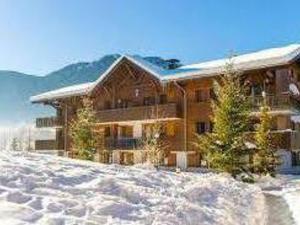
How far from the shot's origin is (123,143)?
4544 centimetres

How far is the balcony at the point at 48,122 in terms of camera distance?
54375 mm

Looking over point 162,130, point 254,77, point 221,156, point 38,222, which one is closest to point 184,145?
point 162,130

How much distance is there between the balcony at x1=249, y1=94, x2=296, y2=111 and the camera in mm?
34844

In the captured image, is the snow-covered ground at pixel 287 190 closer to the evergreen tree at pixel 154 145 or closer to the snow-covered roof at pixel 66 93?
the evergreen tree at pixel 154 145

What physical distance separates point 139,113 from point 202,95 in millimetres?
5627

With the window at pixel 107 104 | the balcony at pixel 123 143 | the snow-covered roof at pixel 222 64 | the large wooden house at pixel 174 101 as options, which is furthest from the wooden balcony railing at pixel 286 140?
the window at pixel 107 104

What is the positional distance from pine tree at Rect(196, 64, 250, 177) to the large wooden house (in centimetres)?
707

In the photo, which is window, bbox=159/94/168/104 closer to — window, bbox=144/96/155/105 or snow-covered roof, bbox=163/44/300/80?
window, bbox=144/96/155/105

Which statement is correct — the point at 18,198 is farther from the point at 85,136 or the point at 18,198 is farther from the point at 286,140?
the point at 85,136

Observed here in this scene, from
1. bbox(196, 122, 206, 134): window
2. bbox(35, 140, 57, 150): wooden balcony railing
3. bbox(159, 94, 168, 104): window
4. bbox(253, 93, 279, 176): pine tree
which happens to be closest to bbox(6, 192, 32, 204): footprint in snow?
bbox(253, 93, 279, 176): pine tree

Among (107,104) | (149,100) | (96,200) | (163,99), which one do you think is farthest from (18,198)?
(107,104)

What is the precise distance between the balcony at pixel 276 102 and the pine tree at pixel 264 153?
141 inches

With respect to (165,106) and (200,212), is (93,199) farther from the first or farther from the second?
(165,106)

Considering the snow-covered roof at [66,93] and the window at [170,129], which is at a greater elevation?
the snow-covered roof at [66,93]
